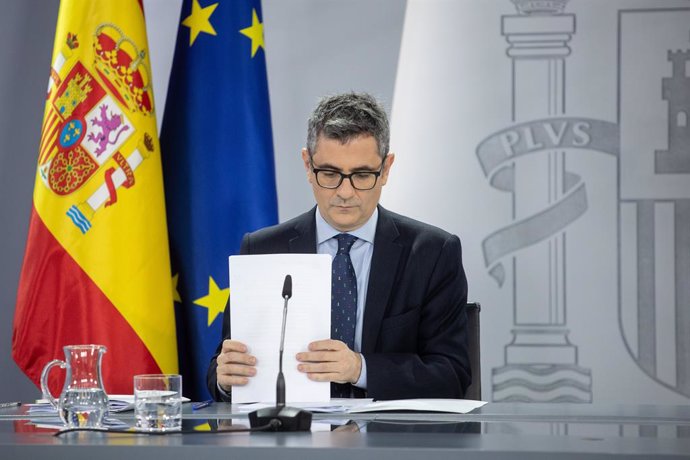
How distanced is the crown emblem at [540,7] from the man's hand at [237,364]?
7.37 ft

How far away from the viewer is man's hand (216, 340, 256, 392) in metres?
2.04

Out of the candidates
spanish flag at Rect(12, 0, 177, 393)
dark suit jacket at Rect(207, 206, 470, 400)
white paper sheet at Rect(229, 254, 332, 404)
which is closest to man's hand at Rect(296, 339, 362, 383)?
white paper sheet at Rect(229, 254, 332, 404)

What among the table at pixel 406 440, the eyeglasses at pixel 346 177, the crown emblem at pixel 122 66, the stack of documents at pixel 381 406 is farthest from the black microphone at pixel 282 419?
the crown emblem at pixel 122 66

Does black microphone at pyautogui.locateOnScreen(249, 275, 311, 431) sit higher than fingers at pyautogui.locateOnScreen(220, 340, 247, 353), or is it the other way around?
fingers at pyautogui.locateOnScreen(220, 340, 247, 353)

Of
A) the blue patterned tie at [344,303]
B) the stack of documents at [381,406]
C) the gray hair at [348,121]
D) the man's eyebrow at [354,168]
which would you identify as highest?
the gray hair at [348,121]

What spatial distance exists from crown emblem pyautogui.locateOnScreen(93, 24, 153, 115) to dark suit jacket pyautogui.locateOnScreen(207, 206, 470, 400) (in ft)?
3.29

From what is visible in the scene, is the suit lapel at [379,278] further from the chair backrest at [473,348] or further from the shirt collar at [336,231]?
the chair backrest at [473,348]

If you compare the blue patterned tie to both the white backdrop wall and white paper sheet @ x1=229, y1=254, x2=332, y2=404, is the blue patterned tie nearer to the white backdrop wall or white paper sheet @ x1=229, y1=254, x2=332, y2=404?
white paper sheet @ x1=229, y1=254, x2=332, y2=404

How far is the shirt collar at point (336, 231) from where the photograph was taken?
2594 millimetres

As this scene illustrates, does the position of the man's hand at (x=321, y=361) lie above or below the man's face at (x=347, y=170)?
below

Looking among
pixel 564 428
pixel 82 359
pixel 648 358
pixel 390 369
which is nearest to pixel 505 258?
pixel 648 358

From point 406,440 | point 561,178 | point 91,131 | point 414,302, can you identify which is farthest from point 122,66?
point 406,440

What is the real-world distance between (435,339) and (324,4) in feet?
6.21

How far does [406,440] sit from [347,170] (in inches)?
44.2
